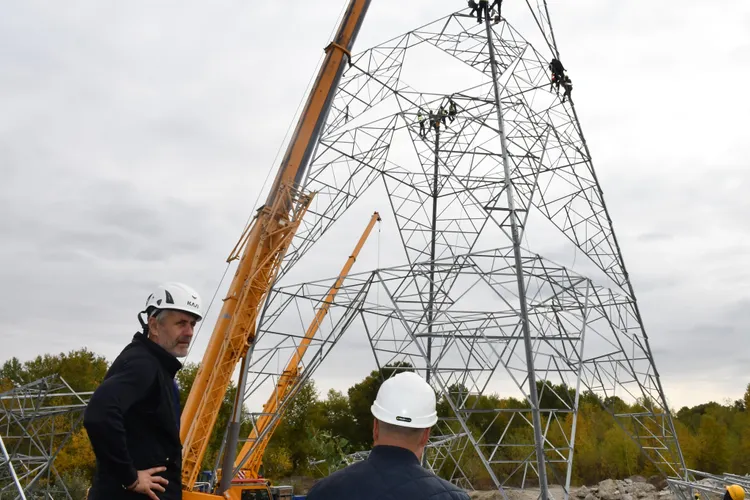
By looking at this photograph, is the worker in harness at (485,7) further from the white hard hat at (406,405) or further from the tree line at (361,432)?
the tree line at (361,432)

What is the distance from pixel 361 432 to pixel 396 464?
47199mm

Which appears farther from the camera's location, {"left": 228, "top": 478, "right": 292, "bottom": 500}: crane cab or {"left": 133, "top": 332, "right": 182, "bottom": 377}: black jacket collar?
{"left": 228, "top": 478, "right": 292, "bottom": 500}: crane cab

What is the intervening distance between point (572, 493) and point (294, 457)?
861 inches

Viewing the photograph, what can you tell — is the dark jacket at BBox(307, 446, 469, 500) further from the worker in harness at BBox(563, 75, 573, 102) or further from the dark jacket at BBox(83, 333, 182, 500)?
the worker in harness at BBox(563, 75, 573, 102)

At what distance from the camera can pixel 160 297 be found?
4043mm

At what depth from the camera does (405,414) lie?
309cm

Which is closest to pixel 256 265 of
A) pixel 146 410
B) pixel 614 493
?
pixel 146 410

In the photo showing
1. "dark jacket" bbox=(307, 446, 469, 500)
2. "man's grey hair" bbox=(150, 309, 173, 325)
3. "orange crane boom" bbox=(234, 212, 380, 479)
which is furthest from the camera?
"orange crane boom" bbox=(234, 212, 380, 479)

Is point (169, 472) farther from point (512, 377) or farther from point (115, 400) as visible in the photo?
point (512, 377)

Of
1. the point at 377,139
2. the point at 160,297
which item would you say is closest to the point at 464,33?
the point at 377,139

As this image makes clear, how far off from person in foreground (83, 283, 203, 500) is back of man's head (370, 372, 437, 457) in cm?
133

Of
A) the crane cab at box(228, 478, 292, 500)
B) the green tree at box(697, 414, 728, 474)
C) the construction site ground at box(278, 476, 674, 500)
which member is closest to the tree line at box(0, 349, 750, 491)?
the green tree at box(697, 414, 728, 474)

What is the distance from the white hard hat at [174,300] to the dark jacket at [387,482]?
1.55 meters

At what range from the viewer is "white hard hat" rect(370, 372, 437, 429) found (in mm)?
3064
